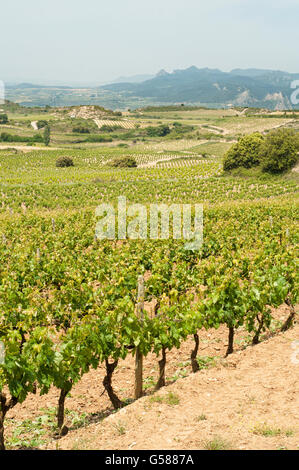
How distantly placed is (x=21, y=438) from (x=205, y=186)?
3942 cm

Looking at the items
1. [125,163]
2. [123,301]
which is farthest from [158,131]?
[123,301]

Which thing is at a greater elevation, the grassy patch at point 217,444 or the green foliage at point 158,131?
the green foliage at point 158,131

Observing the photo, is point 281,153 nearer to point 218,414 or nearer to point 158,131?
point 218,414

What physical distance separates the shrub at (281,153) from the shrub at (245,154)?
87.2 inches

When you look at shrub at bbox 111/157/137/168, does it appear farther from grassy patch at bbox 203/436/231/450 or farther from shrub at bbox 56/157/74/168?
grassy patch at bbox 203/436/231/450

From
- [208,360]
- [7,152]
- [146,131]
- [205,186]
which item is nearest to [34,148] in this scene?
[7,152]

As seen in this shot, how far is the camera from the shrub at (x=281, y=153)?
46.6 meters

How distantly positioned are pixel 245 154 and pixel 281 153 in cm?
520

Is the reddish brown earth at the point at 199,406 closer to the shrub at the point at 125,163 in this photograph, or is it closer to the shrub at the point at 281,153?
the shrub at the point at 281,153

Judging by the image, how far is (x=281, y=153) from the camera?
153ft

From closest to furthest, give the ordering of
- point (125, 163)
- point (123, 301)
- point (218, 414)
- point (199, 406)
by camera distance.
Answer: point (218, 414) < point (199, 406) < point (123, 301) < point (125, 163)

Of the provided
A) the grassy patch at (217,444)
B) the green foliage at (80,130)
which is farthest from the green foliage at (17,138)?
the grassy patch at (217,444)

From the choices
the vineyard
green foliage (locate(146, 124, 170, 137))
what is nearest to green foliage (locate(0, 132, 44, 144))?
green foliage (locate(146, 124, 170, 137))
